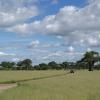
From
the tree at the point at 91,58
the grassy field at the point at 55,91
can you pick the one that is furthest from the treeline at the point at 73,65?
the grassy field at the point at 55,91

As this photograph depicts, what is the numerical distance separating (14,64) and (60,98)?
150 meters

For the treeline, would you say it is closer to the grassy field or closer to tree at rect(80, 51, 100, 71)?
tree at rect(80, 51, 100, 71)

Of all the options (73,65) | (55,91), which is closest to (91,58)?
(73,65)

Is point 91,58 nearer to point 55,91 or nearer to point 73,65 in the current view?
point 73,65

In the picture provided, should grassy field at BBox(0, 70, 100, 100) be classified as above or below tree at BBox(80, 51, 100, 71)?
below

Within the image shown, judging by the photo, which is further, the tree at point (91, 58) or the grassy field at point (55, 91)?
the tree at point (91, 58)

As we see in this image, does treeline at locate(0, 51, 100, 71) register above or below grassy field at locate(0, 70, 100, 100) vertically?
above

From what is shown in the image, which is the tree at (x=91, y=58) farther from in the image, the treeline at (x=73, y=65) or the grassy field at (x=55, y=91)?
the grassy field at (x=55, y=91)

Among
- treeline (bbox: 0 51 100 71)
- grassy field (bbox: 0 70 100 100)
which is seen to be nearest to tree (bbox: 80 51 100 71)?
treeline (bbox: 0 51 100 71)

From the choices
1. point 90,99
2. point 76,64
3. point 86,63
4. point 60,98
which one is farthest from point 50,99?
point 76,64

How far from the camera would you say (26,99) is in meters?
19.7

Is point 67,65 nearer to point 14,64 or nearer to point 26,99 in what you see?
point 14,64

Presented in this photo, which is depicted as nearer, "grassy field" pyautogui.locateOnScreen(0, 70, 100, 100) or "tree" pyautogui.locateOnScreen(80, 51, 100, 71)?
"grassy field" pyautogui.locateOnScreen(0, 70, 100, 100)

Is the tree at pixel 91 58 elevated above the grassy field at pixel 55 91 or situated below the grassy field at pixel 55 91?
above
